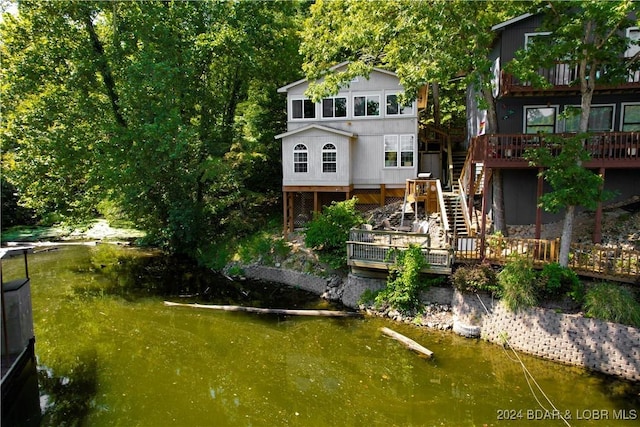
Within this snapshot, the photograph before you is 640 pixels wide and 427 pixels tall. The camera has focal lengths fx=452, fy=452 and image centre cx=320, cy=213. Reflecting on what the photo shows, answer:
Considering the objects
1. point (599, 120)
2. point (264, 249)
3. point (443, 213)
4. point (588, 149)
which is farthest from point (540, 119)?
point (264, 249)

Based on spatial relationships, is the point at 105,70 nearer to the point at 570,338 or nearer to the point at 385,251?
the point at 385,251

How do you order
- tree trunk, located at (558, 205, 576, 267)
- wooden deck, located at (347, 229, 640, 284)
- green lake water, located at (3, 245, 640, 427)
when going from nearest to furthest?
green lake water, located at (3, 245, 640, 427)
wooden deck, located at (347, 229, 640, 284)
tree trunk, located at (558, 205, 576, 267)

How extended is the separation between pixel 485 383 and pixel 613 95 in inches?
466

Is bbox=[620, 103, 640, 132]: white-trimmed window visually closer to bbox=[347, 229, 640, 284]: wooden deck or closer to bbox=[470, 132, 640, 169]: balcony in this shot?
bbox=[470, 132, 640, 169]: balcony

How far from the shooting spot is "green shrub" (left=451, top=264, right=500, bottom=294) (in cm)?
1336

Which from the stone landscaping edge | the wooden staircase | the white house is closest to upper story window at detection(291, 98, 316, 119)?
the white house

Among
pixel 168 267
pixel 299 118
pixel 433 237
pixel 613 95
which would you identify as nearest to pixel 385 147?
pixel 299 118

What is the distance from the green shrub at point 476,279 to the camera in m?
13.4

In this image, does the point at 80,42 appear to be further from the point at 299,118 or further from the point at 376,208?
the point at 376,208

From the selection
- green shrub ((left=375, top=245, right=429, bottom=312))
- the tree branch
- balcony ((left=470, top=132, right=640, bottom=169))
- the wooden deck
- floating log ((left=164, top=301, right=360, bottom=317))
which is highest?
the tree branch

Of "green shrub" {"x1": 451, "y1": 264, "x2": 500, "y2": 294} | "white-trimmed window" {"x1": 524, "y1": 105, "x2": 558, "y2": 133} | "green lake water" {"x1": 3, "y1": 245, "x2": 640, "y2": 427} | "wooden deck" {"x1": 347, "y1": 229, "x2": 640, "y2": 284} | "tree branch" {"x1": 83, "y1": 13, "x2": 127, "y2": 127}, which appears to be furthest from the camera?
"tree branch" {"x1": 83, "y1": 13, "x2": 127, "y2": 127}

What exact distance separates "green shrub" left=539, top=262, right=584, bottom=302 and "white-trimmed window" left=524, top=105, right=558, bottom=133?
21.4 feet

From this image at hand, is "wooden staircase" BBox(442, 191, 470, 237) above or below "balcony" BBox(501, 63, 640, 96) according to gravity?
below

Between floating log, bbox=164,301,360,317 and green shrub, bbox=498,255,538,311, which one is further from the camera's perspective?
floating log, bbox=164,301,360,317
